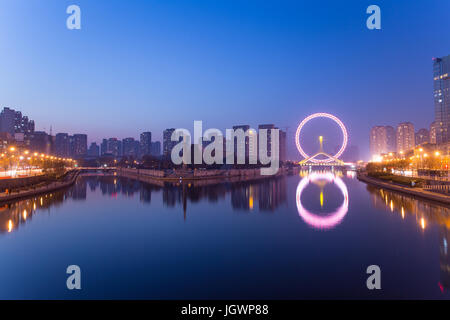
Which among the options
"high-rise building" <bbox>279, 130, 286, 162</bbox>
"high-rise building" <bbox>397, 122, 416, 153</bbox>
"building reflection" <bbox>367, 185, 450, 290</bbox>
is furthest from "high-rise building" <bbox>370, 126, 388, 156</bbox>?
"building reflection" <bbox>367, 185, 450, 290</bbox>

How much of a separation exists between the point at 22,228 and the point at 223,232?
26.4ft

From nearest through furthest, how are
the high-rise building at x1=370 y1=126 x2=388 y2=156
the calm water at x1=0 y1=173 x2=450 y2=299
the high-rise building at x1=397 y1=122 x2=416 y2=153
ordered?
the calm water at x1=0 y1=173 x2=450 y2=299 < the high-rise building at x1=397 y1=122 x2=416 y2=153 < the high-rise building at x1=370 y1=126 x2=388 y2=156

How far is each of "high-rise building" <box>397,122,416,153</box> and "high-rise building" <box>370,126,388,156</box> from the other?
14.2m

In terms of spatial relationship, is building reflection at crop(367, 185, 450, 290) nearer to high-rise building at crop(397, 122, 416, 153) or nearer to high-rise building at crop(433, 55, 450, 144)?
high-rise building at crop(433, 55, 450, 144)

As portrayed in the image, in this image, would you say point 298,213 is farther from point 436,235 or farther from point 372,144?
point 372,144

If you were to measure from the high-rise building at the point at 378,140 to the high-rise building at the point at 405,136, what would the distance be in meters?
14.2

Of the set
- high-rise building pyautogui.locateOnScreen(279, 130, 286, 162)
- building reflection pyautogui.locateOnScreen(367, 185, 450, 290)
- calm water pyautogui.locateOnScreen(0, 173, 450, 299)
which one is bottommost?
calm water pyautogui.locateOnScreen(0, 173, 450, 299)

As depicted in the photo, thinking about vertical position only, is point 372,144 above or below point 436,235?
above

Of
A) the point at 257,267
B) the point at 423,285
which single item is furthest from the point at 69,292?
the point at 423,285

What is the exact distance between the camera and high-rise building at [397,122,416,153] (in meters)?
140

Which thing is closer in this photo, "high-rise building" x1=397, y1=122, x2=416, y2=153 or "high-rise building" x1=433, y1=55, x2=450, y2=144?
"high-rise building" x1=433, y1=55, x2=450, y2=144

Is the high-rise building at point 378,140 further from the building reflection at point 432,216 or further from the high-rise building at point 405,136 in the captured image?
the building reflection at point 432,216

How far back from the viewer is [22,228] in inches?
480
